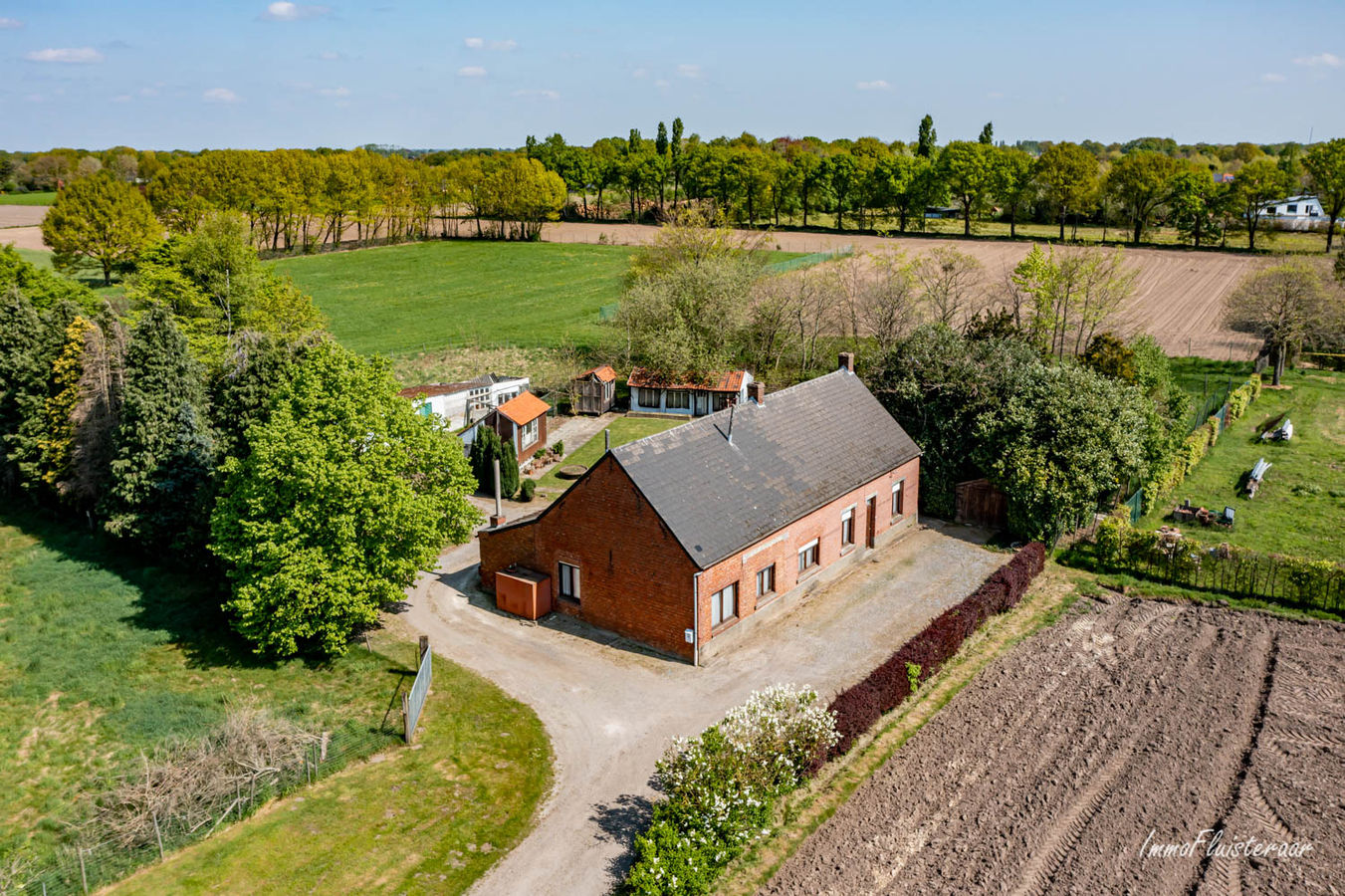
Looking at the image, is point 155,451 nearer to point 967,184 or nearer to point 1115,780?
point 1115,780

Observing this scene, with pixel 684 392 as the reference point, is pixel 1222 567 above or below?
below

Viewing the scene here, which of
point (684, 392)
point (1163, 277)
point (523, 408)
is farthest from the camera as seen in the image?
point (1163, 277)

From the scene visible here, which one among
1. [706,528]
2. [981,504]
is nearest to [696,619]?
[706,528]

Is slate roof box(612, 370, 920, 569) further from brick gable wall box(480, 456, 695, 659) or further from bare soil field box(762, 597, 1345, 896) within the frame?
bare soil field box(762, 597, 1345, 896)

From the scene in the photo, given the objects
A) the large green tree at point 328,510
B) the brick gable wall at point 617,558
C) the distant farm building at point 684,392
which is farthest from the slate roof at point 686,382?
the large green tree at point 328,510

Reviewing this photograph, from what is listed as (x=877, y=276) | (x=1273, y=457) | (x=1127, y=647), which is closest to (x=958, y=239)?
(x=877, y=276)

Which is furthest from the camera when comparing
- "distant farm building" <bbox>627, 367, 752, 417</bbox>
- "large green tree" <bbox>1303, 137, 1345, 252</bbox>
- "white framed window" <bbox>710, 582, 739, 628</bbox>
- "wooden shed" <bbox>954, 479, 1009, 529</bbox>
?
"large green tree" <bbox>1303, 137, 1345, 252</bbox>

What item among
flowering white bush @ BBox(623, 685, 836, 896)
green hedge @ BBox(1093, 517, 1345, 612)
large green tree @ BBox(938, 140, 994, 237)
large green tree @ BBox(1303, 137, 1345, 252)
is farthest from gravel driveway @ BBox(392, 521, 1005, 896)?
A: large green tree @ BBox(938, 140, 994, 237)

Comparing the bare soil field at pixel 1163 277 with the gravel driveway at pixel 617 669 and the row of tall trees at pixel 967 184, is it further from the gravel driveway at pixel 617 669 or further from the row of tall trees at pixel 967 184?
the gravel driveway at pixel 617 669
